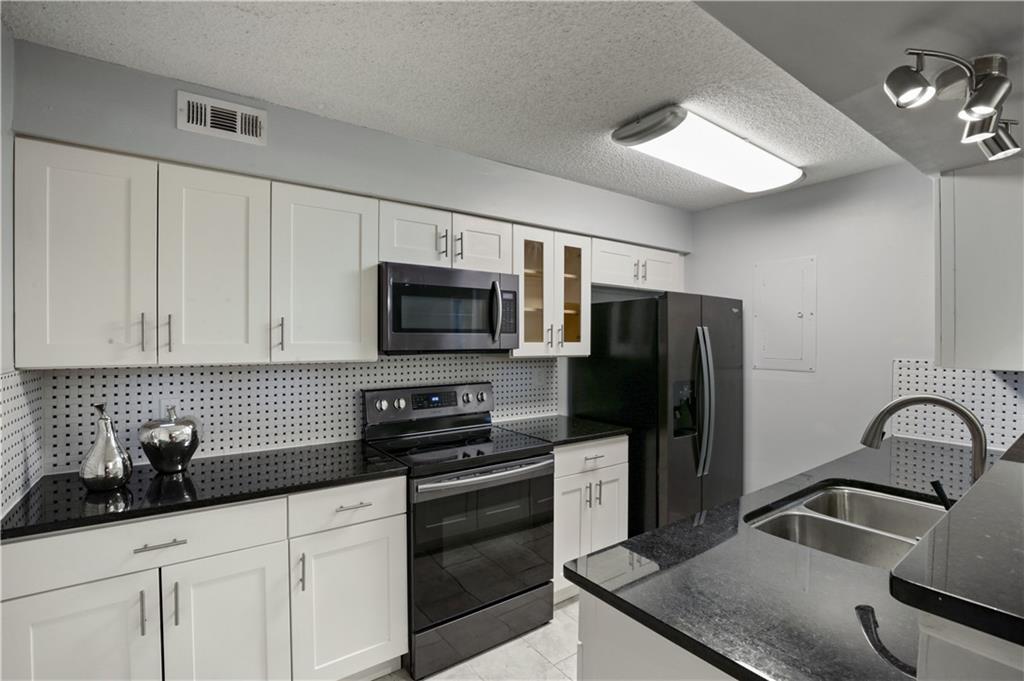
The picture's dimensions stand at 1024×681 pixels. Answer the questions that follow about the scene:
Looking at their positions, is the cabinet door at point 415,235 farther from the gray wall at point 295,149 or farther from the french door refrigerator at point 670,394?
the french door refrigerator at point 670,394

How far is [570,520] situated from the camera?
2598 mm

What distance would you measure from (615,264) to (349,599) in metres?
2.49

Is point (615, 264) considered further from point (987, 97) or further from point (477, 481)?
point (987, 97)

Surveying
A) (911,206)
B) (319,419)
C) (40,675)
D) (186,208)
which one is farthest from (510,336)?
(911,206)

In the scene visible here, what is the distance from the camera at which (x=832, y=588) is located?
0.98m

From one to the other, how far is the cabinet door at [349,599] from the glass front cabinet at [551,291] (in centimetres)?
126

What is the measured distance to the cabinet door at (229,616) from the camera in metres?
1.59

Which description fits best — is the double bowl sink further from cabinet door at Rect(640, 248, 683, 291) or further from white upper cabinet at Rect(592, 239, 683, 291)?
cabinet door at Rect(640, 248, 683, 291)

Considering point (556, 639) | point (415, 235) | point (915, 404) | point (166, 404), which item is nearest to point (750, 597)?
point (915, 404)

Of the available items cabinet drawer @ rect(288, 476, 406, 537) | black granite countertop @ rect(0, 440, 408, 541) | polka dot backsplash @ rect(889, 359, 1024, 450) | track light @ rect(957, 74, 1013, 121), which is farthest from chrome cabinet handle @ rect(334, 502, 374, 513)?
polka dot backsplash @ rect(889, 359, 1024, 450)

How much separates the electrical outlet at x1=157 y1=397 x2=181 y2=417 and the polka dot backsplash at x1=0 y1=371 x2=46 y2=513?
0.36 m

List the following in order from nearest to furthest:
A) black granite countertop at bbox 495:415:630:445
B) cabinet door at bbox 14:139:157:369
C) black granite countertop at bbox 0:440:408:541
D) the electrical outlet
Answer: black granite countertop at bbox 0:440:408:541 < cabinet door at bbox 14:139:157:369 < the electrical outlet < black granite countertop at bbox 495:415:630:445

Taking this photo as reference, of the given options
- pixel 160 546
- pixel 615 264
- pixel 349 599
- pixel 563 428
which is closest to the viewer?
pixel 160 546

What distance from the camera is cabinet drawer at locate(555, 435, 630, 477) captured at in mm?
2561
